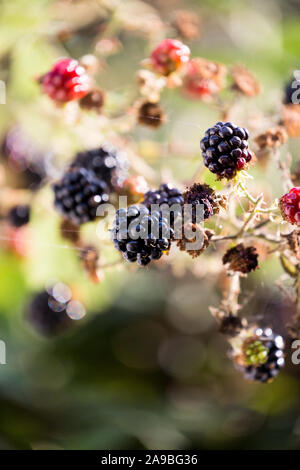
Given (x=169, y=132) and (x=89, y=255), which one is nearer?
(x=89, y=255)

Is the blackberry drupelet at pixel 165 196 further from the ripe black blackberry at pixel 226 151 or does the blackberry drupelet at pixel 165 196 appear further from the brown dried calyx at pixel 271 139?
the brown dried calyx at pixel 271 139

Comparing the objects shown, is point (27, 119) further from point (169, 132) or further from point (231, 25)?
point (231, 25)

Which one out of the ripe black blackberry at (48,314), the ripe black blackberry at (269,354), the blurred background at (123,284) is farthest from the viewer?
the ripe black blackberry at (48,314)

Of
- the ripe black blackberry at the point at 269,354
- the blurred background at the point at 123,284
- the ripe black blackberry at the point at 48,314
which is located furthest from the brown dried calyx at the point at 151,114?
the ripe black blackberry at the point at 48,314

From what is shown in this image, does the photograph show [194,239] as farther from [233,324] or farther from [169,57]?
[169,57]

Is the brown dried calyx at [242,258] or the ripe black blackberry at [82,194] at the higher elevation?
the ripe black blackberry at [82,194]
